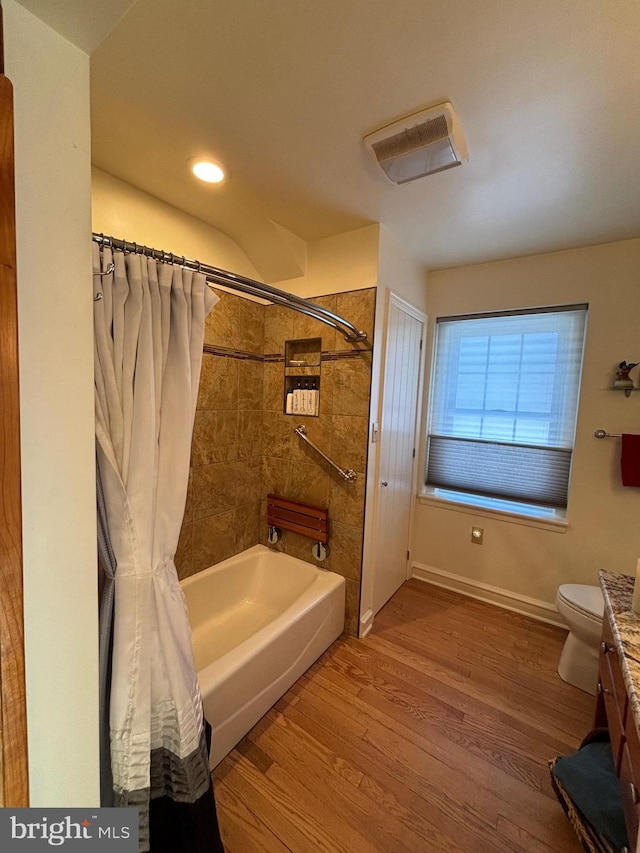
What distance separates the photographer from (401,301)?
2.15 metres

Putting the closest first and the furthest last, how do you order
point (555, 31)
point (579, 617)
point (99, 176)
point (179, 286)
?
1. point (555, 31)
2. point (179, 286)
3. point (99, 176)
4. point (579, 617)

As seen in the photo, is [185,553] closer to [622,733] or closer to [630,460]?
[622,733]

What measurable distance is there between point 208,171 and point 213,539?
2.02 meters

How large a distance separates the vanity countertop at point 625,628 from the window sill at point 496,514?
87cm

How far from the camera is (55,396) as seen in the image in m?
0.61

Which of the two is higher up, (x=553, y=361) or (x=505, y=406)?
(x=553, y=361)

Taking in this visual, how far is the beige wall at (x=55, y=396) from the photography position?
566mm

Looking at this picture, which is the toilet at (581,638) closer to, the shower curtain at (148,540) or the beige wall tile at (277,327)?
the shower curtain at (148,540)

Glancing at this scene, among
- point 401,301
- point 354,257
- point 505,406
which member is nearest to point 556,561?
point 505,406

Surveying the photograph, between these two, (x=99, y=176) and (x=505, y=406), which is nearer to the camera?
(x=99, y=176)

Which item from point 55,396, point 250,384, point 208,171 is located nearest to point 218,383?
point 250,384

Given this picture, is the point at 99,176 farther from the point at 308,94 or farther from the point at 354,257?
the point at 354,257

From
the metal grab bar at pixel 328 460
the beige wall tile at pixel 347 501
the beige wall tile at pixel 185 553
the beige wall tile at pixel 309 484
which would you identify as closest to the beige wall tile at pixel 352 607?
the beige wall tile at pixel 347 501

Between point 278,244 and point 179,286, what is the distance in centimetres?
124
